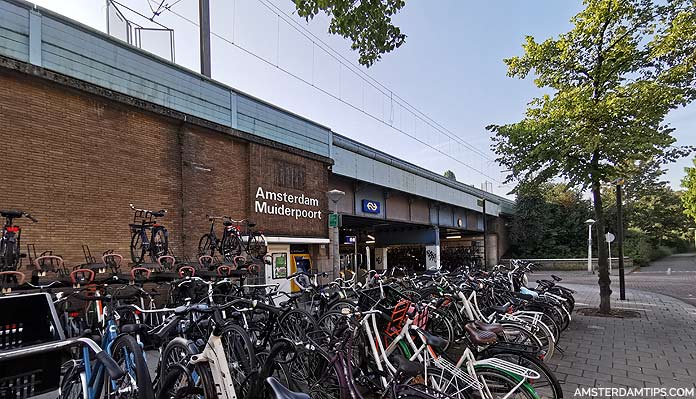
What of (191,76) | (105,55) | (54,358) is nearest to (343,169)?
(191,76)

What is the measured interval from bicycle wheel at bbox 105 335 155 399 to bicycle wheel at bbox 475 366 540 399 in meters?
2.31

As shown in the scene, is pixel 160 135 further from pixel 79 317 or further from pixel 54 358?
pixel 54 358

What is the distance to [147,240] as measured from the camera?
25.4 ft

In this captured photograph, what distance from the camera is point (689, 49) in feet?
25.3

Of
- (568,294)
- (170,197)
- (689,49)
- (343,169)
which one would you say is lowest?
(568,294)

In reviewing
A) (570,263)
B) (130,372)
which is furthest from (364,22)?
(570,263)

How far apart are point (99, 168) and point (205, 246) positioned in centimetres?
264

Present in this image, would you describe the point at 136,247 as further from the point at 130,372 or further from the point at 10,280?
the point at 130,372

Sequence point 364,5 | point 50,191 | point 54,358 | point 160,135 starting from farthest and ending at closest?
point 160,135 → point 50,191 → point 364,5 → point 54,358

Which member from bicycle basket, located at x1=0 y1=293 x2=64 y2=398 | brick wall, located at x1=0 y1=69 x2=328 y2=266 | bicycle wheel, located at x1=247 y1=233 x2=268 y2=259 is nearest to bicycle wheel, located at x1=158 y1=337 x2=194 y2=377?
bicycle basket, located at x1=0 y1=293 x2=64 y2=398

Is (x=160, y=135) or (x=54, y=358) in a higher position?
(x=160, y=135)

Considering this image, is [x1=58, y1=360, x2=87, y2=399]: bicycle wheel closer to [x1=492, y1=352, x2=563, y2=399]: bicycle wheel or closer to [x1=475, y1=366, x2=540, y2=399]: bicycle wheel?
[x1=475, y1=366, x2=540, y2=399]: bicycle wheel

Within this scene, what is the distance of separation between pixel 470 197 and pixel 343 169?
13743 millimetres

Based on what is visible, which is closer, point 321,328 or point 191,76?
point 321,328
